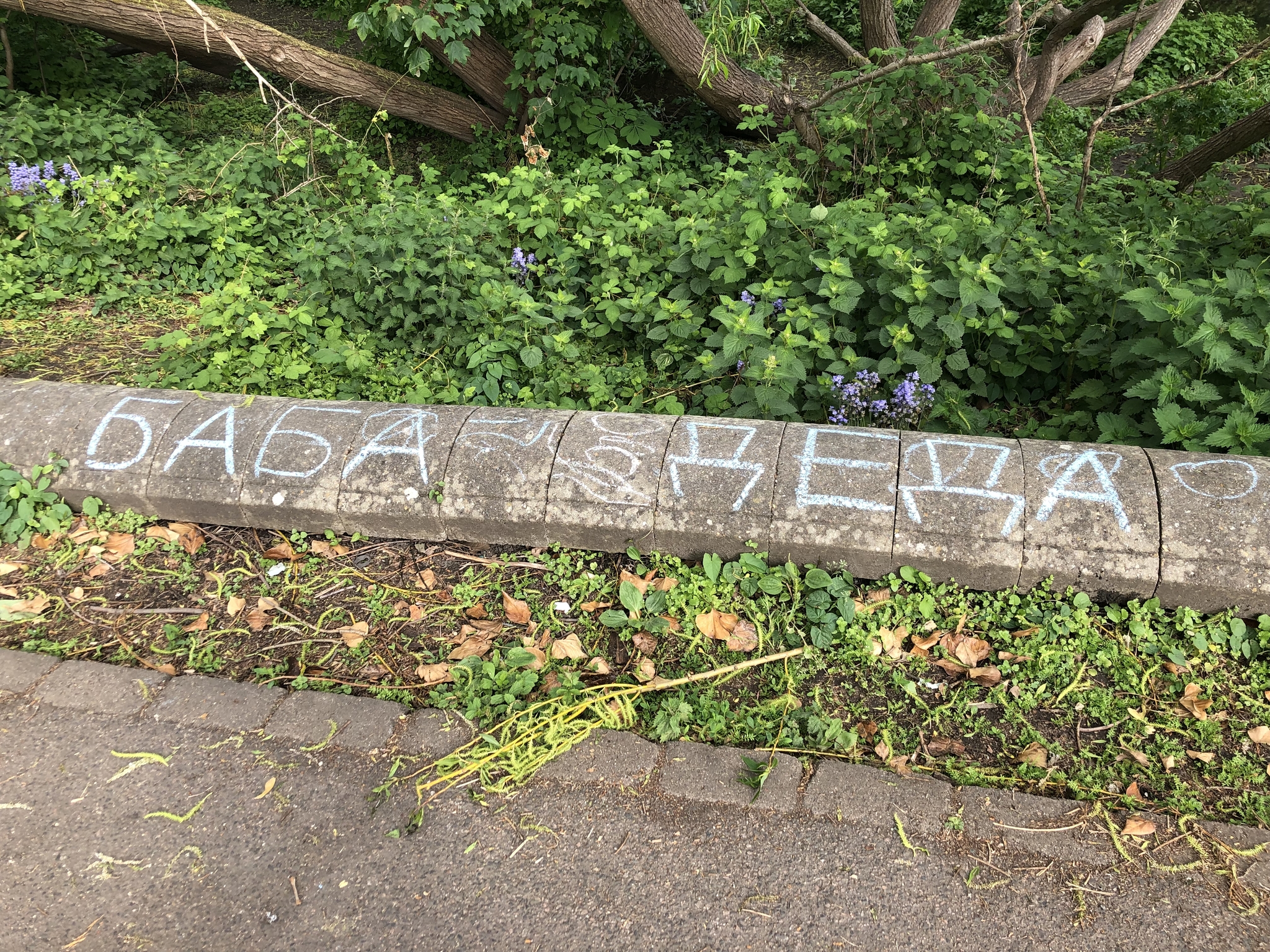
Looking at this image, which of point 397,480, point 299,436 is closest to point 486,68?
point 299,436

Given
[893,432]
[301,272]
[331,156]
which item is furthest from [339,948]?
[331,156]

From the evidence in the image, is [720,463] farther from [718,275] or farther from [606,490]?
[718,275]

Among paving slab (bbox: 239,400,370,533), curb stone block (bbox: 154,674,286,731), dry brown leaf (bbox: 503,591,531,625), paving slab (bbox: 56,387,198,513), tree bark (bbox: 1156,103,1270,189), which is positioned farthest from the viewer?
tree bark (bbox: 1156,103,1270,189)

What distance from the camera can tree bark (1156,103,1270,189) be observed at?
4668 millimetres

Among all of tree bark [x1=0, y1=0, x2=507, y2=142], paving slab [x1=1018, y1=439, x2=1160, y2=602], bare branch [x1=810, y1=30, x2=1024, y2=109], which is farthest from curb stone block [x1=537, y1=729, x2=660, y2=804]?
tree bark [x1=0, y1=0, x2=507, y2=142]

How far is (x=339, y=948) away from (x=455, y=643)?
0.97 metres

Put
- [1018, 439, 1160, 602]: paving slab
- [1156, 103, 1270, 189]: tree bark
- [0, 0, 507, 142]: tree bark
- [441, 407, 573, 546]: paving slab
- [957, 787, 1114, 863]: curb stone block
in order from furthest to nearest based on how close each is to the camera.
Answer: [0, 0, 507, 142]: tree bark < [1156, 103, 1270, 189]: tree bark < [441, 407, 573, 546]: paving slab < [1018, 439, 1160, 602]: paving slab < [957, 787, 1114, 863]: curb stone block

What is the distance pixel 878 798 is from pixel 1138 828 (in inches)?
25.2

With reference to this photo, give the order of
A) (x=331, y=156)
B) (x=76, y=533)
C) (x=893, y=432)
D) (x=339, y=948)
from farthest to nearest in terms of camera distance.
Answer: (x=331, y=156)
(x=76, y=533)
(x=893, y=432)
(x=339, y=948)

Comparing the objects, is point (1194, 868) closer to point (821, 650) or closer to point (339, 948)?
point (821, 650)

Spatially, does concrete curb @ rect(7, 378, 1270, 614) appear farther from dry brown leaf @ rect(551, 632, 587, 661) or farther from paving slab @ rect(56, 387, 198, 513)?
dry brown leaf @ rect(551, 632, 587, 661)

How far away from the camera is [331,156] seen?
5.88m

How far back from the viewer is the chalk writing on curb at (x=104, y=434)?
3.09 meters

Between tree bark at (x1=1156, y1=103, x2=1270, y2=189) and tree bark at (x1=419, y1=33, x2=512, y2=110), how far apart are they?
4919 millimetres
